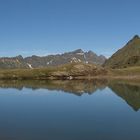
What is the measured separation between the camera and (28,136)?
39938 mm

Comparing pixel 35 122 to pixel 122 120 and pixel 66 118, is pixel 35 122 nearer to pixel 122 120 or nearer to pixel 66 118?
pixel 66 118

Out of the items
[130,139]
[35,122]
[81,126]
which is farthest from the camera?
[35,122]

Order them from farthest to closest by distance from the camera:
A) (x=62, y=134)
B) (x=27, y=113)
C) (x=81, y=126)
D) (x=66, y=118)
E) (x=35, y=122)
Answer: (x=27, y=113), (x=66, y=118), (x=35, y=122), (x=81, y=126), (x=62, y=134)

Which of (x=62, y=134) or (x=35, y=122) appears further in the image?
(x=35, y=122)

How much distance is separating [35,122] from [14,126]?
4476 millimetres

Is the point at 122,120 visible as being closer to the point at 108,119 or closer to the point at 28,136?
the point at 108,119

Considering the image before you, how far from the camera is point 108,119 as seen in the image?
5338 centimetres

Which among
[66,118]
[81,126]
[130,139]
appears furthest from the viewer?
[66,118]

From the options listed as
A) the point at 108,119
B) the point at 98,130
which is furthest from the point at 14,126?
the point at 108,119

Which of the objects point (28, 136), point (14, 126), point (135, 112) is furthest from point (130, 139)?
point (135, 112)

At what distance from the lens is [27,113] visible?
61.5 meters

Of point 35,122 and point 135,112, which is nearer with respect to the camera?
point 35,122

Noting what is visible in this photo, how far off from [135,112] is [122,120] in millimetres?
10693

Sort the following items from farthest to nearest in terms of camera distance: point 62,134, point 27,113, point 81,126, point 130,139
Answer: point 27,113 < point 81,126 < point 62,134 < point 130,139
